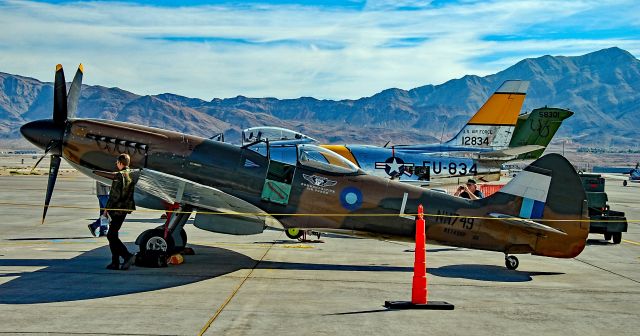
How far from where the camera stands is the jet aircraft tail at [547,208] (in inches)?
449

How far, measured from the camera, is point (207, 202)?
37.6 feet

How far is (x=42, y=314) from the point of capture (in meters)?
7.61

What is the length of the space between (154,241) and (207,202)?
3.53ft

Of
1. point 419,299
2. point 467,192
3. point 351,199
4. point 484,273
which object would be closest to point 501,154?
point 467,192

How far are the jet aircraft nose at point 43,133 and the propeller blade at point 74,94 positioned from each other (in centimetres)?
57

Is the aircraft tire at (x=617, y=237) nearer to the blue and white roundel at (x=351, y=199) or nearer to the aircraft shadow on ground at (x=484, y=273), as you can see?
the aircraft shadow on ground at (x=484, y=273)

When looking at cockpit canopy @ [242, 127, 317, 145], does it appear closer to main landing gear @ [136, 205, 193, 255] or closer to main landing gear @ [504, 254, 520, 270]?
main landing gear @ [136, 205, 193, 255]

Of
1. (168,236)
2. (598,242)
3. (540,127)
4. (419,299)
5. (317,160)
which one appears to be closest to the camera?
(419,299)

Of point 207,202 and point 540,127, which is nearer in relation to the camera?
point 207,202

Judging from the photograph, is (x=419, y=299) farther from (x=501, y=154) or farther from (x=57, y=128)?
(x=501, y=154)

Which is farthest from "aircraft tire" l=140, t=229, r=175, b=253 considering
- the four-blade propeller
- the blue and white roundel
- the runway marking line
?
the blue and white roundel

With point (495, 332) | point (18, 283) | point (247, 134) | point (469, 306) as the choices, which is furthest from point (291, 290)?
point (247, 134)

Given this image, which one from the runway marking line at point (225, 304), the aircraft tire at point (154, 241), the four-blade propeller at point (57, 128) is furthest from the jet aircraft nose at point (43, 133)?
the runway marking line at point (225, 304)

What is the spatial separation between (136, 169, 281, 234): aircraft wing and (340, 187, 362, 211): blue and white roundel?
1.32 m
